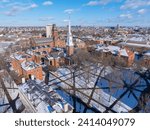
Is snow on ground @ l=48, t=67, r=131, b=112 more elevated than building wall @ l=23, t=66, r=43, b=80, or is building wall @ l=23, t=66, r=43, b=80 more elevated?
building wall @ l=23, t=66, r=43, b=80

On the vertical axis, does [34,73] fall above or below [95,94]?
above

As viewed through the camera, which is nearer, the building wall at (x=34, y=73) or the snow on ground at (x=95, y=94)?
the snow on ground at (x=95, y=94)

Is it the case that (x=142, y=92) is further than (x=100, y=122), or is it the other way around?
(x=142, y=92)

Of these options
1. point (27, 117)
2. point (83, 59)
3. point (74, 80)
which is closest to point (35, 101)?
point (27, 117)

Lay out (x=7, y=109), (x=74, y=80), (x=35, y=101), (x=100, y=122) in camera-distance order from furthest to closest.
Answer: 1. (x=74, y=80)
2. (x=7, y=109)
3. (x=35, y=101)
4. (x=100, y=122)

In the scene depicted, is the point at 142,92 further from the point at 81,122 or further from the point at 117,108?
the point at 81,122

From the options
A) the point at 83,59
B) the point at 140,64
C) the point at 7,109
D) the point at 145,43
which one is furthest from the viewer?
the point at 145,43

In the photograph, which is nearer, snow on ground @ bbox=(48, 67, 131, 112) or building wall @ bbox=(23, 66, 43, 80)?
snow on ground @ bbox=(48, 67, 131, 112)

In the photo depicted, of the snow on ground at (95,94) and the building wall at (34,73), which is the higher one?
the building wall at (34,73)

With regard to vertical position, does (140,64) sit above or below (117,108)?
above

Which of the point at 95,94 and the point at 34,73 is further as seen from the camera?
the point at 34,73

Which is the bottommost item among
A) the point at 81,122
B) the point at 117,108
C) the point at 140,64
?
the point at 117,108
